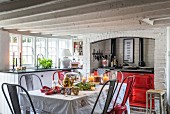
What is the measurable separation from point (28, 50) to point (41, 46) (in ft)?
1.80

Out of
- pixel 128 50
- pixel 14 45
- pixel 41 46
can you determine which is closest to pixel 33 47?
pixel 41 46

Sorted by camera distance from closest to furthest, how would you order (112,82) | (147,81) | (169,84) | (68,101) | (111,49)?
1. (68,101)
2. (112,82)
3. (169,84)
4. (147,81)
5. (111,49)

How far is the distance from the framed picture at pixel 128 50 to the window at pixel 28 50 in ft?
9.51

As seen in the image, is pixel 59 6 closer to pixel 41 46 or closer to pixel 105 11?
pixel 105 11

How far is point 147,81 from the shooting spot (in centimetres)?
564

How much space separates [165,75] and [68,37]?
363 cm

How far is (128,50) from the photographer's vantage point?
682 cm

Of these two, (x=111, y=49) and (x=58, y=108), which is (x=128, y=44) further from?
(x=58, y=108)

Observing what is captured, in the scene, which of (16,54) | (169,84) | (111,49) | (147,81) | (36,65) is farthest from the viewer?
(111,49)

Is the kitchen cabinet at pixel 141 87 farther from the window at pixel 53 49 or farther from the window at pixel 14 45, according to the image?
the window at pixel 14 45

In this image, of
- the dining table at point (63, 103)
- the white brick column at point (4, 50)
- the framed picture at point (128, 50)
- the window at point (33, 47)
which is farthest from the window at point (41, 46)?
the dining table at point (63, 103)

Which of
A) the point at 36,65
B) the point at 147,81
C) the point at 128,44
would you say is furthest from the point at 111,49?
the point at 36,65

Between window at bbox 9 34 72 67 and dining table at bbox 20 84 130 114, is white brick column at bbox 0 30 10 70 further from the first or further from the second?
dining table at bbox 20 84 130 114

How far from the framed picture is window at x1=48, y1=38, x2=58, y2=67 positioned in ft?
7.85
